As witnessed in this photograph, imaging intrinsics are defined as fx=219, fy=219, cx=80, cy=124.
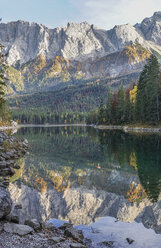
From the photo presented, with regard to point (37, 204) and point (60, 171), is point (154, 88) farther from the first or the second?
point (37, 204)

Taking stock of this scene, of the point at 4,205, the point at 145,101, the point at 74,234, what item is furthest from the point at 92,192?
the point at 145,101

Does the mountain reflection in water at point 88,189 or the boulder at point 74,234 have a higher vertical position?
the boulder at point 74,234

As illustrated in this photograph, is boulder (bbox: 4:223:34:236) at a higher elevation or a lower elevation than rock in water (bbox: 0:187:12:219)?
lower

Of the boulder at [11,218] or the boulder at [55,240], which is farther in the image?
the boulder at [11,218]

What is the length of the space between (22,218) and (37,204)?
7.76ft

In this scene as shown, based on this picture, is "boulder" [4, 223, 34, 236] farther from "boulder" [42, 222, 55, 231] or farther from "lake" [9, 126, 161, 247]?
"lake" [9, 126, 161, 247]

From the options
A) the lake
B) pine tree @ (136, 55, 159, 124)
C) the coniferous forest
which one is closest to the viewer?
the lake

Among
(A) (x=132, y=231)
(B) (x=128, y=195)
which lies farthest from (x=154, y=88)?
(A) (x=132, y=231)

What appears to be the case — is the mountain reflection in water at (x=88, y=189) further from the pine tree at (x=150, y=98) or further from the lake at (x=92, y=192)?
the pine tree at (x=150, y=98)

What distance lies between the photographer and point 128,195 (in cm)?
1504

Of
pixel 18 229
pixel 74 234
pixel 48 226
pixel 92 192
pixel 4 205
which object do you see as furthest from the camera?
pixel 92 192

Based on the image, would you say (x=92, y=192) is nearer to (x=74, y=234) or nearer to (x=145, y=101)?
(x=74, y=234)

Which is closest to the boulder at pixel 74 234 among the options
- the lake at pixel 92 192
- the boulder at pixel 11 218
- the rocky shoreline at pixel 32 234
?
the rocky shoreline at pixel 32 234

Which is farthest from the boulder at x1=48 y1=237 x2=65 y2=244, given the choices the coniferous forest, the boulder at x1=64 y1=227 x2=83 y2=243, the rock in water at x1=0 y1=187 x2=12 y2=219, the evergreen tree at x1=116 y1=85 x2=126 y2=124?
the evergreen tree at x1=116 y1=85 x2=126 y2=124
